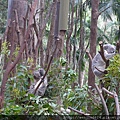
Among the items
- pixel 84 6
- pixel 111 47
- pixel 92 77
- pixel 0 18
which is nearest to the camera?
pixel 111 47

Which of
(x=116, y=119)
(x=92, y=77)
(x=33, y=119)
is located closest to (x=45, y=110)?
(x=33, y=119)

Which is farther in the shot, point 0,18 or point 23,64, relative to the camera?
point 0,18

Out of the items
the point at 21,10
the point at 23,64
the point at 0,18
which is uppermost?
the point at 0,18

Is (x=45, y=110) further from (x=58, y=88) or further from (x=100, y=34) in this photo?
(x=100, y=34)

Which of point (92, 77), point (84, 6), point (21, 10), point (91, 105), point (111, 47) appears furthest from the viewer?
point (84, 6)

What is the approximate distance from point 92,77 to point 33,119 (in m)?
2.10

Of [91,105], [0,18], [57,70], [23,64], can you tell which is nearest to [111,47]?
[57,70]

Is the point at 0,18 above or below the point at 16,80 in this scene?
above

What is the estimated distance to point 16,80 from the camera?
1.58m

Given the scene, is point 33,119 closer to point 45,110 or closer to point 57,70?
point 45,110

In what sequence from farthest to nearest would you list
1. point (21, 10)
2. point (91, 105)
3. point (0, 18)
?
point (0, 18)
point (21, 10)
point (91, 105)

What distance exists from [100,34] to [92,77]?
4320 millimetres

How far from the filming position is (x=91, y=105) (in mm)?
1327

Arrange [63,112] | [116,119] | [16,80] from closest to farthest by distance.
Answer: [116,119], [63,112], [16,80]
